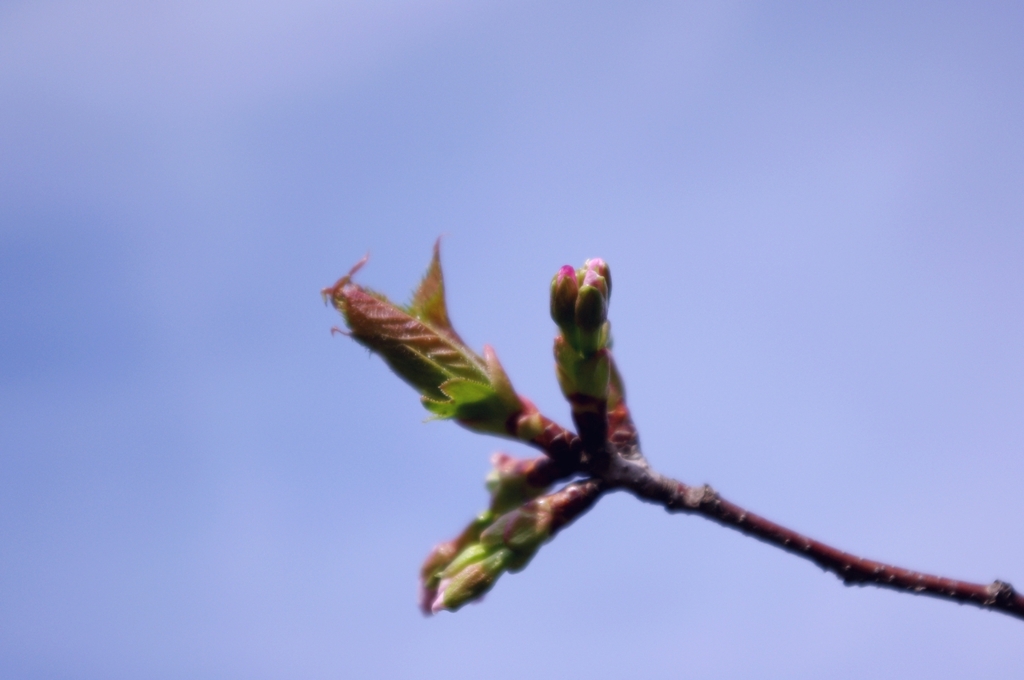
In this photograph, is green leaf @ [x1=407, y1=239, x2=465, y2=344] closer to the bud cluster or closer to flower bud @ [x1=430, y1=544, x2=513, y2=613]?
A: the bud cluster

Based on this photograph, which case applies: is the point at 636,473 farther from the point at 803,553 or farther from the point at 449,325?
the point at 449,325

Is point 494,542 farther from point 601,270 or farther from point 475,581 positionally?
point 601,270

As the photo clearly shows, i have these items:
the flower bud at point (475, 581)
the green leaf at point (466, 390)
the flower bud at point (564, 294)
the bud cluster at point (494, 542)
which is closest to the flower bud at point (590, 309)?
the flower bud at point (564, 294)

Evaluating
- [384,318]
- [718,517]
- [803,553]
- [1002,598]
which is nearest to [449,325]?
[384,318]

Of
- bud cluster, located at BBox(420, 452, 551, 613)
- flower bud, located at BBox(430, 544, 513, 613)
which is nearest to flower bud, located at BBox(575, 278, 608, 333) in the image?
bud cluster, located at BBox(420, 452, 551, 613)

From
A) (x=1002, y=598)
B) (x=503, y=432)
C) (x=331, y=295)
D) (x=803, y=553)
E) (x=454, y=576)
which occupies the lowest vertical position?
(x=1002, y=598)

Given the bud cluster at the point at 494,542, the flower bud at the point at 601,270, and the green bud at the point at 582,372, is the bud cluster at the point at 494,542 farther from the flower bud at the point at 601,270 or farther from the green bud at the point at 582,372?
the flower bud at the point at 601,270

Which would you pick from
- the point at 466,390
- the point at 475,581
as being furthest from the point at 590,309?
the point at 475,581

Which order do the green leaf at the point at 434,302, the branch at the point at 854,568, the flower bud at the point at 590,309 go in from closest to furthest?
1. the branch at the point at 854,568
2. the flower bud at the point at 590,309
3. the green leaf at the point at 434,302

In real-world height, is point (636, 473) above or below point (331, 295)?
below
